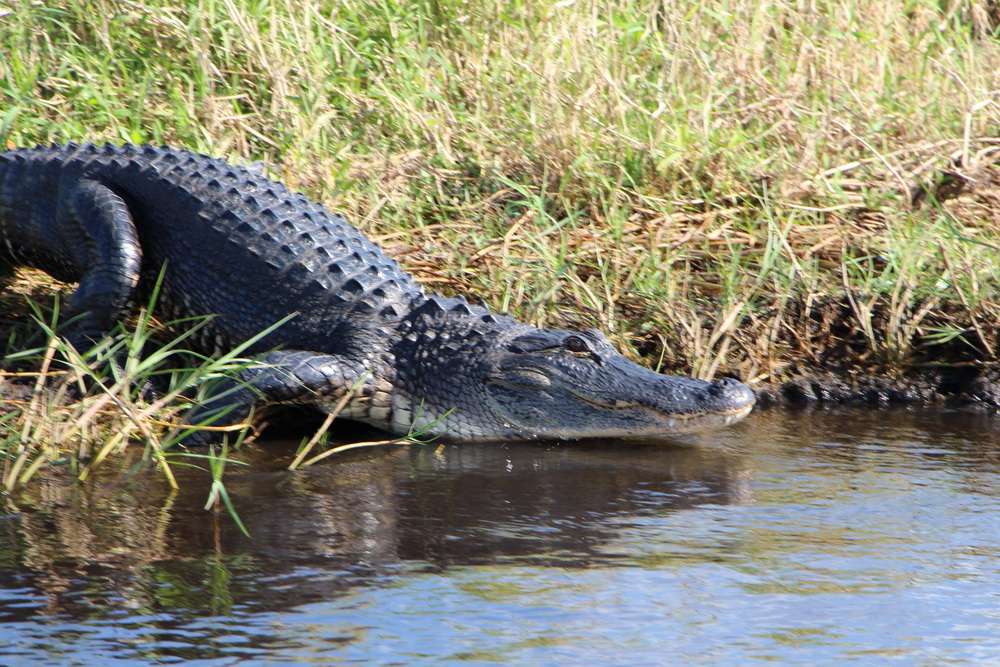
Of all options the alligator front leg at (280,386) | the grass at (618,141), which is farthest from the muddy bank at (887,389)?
the alligator front leg at (280,386)

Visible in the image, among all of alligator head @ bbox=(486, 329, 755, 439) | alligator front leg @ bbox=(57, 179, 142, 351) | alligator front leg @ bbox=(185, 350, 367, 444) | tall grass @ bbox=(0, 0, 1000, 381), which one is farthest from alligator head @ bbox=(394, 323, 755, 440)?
alligator front leg @ bbox=(57, 179, 142, 351)

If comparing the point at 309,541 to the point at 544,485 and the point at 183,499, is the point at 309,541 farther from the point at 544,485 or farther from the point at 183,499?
the point at 544,485

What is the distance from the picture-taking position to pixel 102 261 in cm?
495

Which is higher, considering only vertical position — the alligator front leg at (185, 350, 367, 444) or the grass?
the grass

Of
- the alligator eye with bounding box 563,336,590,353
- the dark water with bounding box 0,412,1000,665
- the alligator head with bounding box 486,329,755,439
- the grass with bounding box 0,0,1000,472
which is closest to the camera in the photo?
the dark water with bounding box 0,412,1000,665

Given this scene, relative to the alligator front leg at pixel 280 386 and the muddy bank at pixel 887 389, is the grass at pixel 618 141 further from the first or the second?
the alligator front leg at pixel 280 386

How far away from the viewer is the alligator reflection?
317 cm

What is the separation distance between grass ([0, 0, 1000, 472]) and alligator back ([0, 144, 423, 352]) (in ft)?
1.43

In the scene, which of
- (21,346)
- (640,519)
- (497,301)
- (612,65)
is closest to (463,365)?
(497,301)

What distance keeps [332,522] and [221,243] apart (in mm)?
1581

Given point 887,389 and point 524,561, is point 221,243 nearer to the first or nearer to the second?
point 524,561

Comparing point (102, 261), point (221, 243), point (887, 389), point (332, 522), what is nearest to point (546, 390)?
point (332, 522)

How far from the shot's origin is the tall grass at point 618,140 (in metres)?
5.32

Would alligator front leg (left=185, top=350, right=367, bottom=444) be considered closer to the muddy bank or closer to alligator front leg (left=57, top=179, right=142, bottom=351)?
alligator front leg (left=57, top=179, right=142, bottom=351)
